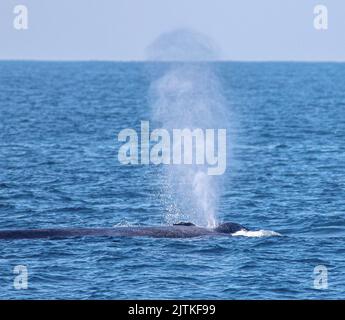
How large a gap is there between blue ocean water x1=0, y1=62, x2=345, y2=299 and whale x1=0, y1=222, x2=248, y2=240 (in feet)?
2.68

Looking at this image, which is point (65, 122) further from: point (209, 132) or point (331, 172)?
point (331, 172)

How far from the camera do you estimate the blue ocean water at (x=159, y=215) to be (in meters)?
34.4

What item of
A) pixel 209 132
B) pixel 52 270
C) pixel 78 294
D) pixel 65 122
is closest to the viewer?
pixel 78 294

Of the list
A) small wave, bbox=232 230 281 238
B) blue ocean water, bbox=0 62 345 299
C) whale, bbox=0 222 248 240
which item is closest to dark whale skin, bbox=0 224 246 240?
whale, bbox=0 222 248 240

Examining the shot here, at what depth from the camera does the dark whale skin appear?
1617 inches

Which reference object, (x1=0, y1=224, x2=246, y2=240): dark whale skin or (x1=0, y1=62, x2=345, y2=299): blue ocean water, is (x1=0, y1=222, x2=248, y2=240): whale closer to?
(x1=0, y1=224, x2=246, y2=240): dark whale skin

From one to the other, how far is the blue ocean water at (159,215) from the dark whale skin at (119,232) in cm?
80

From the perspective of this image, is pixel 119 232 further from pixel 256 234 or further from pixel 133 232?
pixel 256 234

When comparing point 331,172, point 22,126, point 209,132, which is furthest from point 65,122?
point 331,172

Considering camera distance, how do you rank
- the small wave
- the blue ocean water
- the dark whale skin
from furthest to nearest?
the small wave, the dark whale skin, the blue ocean water

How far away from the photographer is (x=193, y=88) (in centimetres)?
6881

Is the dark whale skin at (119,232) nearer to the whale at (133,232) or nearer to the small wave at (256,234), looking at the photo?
the whale at (133,232)

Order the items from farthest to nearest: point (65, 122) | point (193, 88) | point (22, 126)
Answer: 1. point (65, 122)
2. point (22, 126)
3. point (193, 88)
